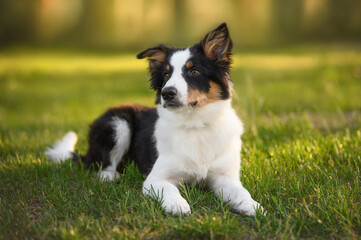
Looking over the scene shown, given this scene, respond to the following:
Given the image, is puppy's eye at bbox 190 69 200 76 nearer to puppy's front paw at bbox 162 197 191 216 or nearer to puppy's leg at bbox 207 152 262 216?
puppy's leg at bbox 207 152 262 216

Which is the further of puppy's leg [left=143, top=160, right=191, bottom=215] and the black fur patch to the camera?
the black fur patch

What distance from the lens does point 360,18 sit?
52.3ft

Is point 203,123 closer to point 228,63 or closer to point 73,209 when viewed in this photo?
point 228,63

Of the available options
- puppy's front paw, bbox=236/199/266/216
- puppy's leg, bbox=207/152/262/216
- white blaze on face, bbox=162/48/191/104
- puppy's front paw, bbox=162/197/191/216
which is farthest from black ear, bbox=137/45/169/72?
puppy's front paw, bbox=236/199/266/216

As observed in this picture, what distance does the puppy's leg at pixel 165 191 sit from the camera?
310 cm

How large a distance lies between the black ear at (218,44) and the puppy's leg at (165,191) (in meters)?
1.10

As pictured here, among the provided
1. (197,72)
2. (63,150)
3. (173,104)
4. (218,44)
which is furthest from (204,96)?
(63,150)

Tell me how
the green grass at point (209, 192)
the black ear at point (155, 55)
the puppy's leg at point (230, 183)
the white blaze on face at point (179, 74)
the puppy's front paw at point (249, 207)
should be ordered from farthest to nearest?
the black ear at point (155, 55), the white blaze on face at point (179, 74), the puppy's leg at point (230, 183), the puppy's front paw at point (249, 207), the green grass at point (209, 192)

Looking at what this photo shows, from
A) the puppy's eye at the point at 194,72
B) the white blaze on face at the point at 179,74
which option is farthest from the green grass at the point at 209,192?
the puppy's eye at the point at 194,72

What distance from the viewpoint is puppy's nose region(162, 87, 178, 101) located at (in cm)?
330

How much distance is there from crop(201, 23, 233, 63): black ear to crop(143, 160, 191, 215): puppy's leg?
1.10 m

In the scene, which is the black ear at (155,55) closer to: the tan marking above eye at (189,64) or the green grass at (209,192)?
the tan marking above eye at (189,64)

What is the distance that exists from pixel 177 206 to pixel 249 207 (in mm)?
555

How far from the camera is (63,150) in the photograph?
4.77 metres
